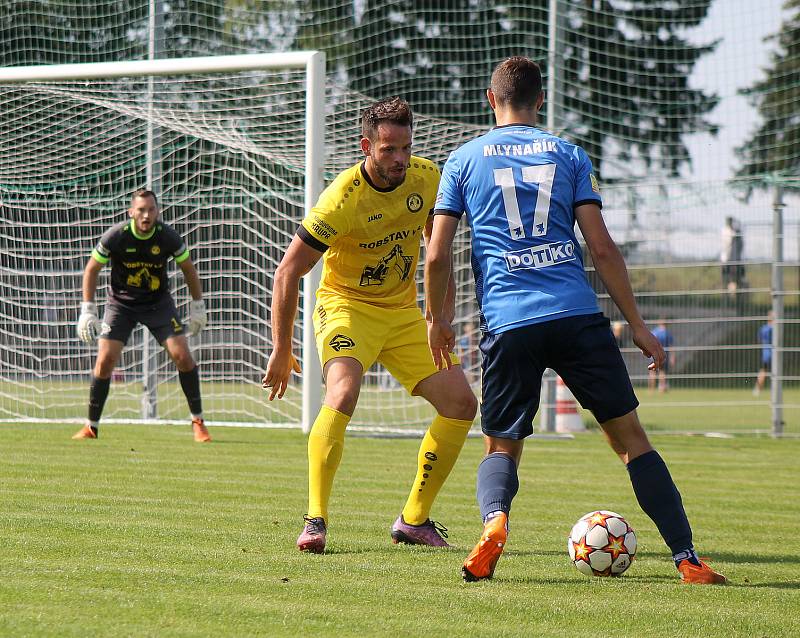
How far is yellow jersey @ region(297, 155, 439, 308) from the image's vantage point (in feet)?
18.2

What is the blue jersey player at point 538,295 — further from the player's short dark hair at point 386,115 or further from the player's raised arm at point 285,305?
the player's raised arm at point 285,305

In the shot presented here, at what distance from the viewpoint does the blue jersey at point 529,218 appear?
477 centimetres

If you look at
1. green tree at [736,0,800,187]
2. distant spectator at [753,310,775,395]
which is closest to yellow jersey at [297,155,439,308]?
distant spectator at [753,310,775,395]

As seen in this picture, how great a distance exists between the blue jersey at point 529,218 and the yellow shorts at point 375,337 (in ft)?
3.14

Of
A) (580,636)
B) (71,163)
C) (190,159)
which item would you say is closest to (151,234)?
(190,159)

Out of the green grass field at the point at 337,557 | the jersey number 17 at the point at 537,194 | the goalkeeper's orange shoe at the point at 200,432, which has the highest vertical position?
the jersey number 17 at the point at 537,194

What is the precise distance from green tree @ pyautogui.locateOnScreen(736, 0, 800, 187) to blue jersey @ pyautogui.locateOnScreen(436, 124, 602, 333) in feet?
54.1

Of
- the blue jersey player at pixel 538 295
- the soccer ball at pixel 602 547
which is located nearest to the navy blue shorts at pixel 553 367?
the blue jersey player at pixel 538 295

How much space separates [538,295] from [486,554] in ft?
3.44

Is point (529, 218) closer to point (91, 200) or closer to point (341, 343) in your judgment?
point (341, 343)

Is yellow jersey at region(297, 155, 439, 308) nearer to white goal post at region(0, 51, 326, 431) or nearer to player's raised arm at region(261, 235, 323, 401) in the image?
player's raised arm at region(261, 235, 323, 401)

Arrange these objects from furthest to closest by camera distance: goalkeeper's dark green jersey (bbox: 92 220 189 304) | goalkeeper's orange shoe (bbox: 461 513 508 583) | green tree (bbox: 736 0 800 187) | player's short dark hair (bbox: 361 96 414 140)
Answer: green tree (bbox: 736 0 800 187), goalkeeper's dark green jersey (bbox: 92 220 189 304), player's short dark hair (bbox: 361 96 414 140), goalkeeper's orange shoe (bbox: 461 513 508 583)

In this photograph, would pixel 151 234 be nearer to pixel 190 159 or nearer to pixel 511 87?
pixel 190 159

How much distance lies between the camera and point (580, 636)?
12.4ft
